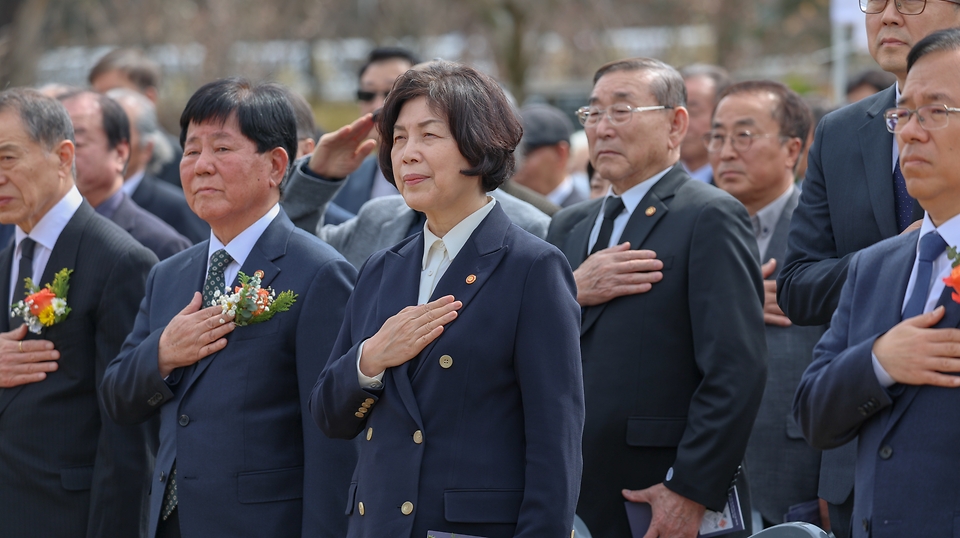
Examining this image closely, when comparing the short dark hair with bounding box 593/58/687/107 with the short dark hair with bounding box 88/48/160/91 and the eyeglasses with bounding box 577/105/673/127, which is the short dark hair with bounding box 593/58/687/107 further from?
the short dark hair with bounding box 88/48/160/91

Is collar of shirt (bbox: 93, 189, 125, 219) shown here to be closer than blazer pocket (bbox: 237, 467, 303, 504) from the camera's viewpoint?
No

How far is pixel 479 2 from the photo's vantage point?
19188 millimetres

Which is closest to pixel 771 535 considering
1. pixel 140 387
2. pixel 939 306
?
pixel 939 306

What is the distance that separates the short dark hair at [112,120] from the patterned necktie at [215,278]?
218 centimetres

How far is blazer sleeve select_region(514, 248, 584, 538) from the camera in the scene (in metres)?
2.78

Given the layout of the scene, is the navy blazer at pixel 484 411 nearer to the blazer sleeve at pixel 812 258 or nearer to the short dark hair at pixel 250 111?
the blazer sleeve at pixel 812 258

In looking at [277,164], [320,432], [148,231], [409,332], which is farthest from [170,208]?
[409,332]

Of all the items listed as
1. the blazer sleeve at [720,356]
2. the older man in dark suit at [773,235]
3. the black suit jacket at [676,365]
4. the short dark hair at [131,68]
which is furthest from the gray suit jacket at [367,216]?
the short dark hair at [131,68]

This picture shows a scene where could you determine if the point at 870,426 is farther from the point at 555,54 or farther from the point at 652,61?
the point at 555,54

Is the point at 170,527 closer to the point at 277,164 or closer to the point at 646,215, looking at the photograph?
the point at 277,164

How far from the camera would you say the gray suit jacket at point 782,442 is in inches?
177

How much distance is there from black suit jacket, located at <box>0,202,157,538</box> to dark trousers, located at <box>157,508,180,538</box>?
1.59 feet

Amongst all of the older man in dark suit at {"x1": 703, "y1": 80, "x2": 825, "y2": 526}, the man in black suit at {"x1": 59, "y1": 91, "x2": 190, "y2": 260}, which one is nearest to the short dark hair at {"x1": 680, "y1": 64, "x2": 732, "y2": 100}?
the older man in dark suit at {"x1": 703, "y1": 80, "x2": 825, "y2": 526}

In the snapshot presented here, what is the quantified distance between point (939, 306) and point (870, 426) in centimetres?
33
